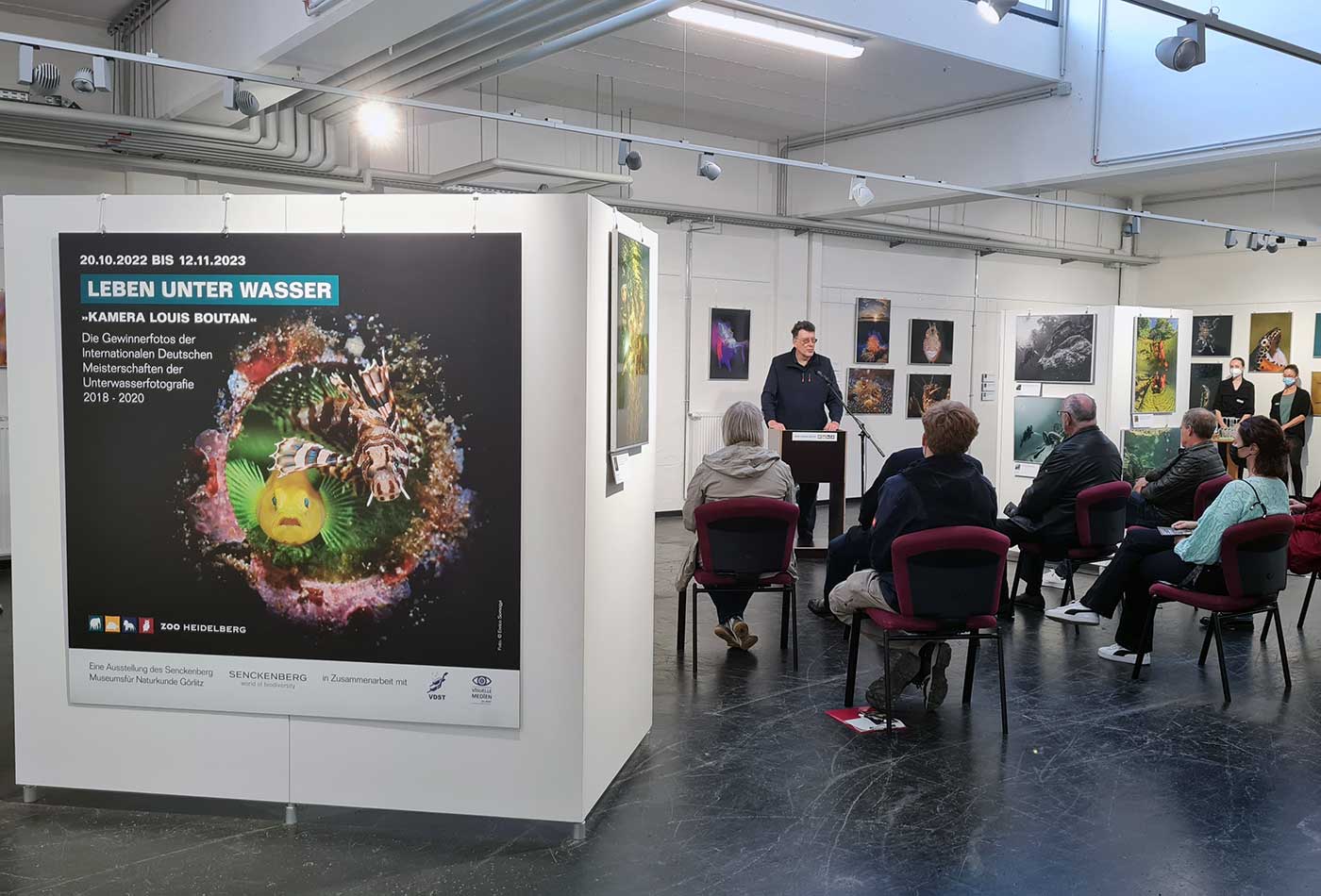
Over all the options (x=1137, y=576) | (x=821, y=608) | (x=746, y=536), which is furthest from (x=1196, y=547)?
(x=821, y=608)

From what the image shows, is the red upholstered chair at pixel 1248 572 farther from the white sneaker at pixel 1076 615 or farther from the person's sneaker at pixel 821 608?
the person's sneaker at pixel 821 608

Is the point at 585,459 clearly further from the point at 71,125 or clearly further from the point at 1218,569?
the point at 71,125

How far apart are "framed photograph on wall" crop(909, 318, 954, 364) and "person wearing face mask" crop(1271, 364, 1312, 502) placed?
4.04 meters

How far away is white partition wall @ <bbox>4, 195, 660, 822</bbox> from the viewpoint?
11.7 feet

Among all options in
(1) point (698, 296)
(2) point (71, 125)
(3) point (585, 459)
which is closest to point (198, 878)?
(3) point (585, 459)

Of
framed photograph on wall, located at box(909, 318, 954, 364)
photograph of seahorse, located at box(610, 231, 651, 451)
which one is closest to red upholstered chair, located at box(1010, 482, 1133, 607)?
photograph of seahorse, located at box(610, 231, 651, 451)

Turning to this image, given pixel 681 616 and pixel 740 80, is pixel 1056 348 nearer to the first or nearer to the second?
pixel 740 80

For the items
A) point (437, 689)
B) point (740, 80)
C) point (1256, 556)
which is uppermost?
point (740, 80)

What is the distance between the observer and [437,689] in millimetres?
3668

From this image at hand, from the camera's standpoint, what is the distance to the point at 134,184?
8.32m

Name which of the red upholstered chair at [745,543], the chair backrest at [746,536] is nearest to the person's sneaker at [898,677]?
the red upholstered chair at [745,543]

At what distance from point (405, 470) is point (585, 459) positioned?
2.07 ft

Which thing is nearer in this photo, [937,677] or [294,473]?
[294,473]

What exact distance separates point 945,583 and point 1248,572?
177 centimetres
